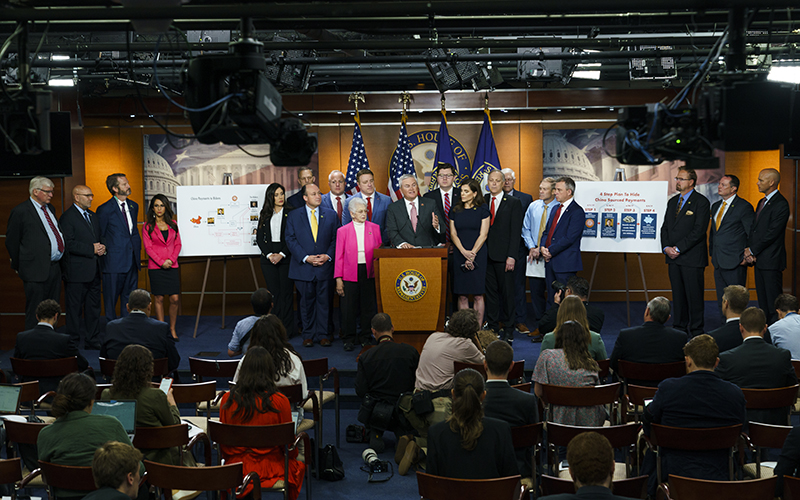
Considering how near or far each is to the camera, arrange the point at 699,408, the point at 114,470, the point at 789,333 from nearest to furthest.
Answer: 1. the point at 114,470
2. the point at 699,408
3. the point at 789,333

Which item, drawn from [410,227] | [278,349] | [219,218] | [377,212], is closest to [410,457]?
[278,349]

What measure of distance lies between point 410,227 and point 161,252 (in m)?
2.96

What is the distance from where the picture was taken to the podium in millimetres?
7613

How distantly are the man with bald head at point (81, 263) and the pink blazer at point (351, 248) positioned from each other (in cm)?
275

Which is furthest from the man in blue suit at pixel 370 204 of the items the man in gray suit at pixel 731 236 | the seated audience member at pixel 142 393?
the seated audience member at pixel 142 393

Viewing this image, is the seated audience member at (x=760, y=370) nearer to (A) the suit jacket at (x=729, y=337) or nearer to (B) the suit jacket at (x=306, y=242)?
(A) the suit jacket at (x=729, y=337)

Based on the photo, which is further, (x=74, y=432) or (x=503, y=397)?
(x=503, y=397)

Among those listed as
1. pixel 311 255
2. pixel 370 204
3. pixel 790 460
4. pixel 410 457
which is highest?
pixel 370 204

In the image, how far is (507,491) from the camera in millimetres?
3551

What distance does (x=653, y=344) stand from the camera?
5.67 meters

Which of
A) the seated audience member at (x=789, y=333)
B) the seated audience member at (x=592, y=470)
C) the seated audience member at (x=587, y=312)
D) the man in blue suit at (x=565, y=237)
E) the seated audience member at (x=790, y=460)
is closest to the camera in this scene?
the seated audience member at (x=592, y=470)

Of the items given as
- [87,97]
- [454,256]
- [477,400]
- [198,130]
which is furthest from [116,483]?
[87,97]

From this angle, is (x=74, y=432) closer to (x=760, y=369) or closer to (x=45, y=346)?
(x=45, y=346)

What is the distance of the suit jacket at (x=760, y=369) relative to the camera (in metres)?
5.10
